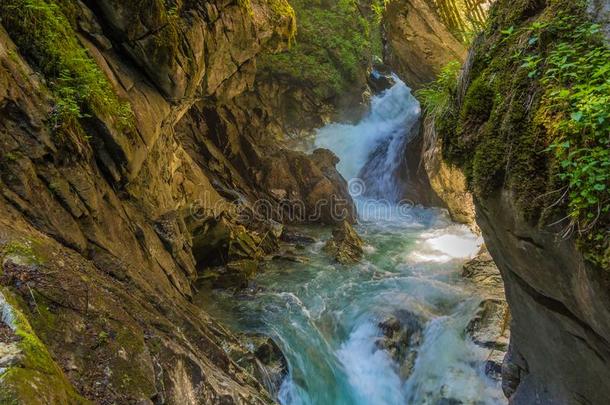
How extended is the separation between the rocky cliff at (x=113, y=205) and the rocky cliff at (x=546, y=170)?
10.2ft

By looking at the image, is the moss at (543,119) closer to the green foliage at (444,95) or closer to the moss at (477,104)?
the moss at (477,104)

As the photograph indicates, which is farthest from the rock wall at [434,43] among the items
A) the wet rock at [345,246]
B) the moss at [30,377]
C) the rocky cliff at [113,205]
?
the moss at [30,377]

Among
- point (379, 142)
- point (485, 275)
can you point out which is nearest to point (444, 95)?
point (485, 275)

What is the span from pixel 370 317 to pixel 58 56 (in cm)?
763

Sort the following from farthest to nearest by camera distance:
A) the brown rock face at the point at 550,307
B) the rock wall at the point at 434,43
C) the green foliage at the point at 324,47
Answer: the green foliage at the point at 324,47, the rock wall at the point at 434,43, the brown rock face at the point at 550,307

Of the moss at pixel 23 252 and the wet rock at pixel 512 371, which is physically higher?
the moss at pixel 23 252

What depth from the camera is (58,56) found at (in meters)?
5.53

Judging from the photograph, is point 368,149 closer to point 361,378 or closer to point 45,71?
point 361,378

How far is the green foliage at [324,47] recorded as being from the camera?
65.6 ft

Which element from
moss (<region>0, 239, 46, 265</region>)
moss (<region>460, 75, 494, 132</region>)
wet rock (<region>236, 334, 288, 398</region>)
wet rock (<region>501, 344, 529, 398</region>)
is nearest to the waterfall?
wet rock (<region>236, 334, 288, 398</region>)

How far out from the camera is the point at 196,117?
16.7 m

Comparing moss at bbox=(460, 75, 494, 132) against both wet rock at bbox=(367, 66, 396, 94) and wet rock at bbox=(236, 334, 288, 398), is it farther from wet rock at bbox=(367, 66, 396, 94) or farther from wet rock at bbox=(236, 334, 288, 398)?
wet rock at bbox=(367, 66, 396, 94)

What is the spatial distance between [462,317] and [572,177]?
7.16 metres

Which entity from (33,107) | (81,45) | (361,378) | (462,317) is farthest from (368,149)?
(33,107)
